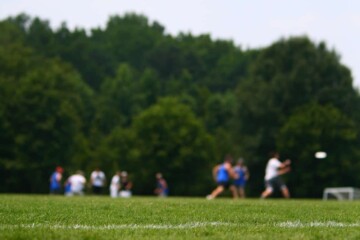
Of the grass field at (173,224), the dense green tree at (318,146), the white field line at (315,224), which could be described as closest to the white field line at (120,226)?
the grass field at (173,224)

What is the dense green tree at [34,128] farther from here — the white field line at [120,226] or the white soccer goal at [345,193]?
the white field line at [120,226]

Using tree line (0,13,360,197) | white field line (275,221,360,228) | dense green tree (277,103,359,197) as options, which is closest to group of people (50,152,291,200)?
dense green tree (277,103,359,197)

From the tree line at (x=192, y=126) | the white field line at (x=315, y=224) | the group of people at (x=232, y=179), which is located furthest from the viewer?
the tree line at (x=192, y=126)

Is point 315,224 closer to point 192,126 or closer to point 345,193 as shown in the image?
point 345,193

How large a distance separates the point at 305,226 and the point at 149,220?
2.18 meters

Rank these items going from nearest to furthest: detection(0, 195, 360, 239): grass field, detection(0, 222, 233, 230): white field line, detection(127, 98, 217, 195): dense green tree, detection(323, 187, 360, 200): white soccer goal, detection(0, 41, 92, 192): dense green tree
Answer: detection(0, 195, 360, 239): grass field < detection(0, 222, 233, 230): white field line < detection(323, 187, 360, 200): white soccer goal < detection(0, 41, 92, 192): dense green tree < detection(127, 98, 217, 195): dense green tree

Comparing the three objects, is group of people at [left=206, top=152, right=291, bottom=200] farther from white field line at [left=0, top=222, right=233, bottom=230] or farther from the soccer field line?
white field line at [left=0, top=222, right=233, bottom=230]

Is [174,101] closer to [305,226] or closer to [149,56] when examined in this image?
[149,56]

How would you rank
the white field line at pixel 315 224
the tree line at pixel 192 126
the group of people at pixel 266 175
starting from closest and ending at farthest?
the white field line at pixel 315 224 → the group of people at pixel 266 175 → the tree line at pixel 192 126

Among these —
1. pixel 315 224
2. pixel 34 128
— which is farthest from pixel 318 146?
pixel 315 224

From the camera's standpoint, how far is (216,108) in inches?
3858

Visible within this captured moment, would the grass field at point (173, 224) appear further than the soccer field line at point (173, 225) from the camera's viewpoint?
No

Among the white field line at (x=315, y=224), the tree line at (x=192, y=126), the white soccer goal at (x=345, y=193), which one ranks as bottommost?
the white soccer goal at (x=345, y=193)

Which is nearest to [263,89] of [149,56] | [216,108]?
[216,108]
